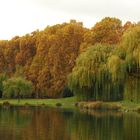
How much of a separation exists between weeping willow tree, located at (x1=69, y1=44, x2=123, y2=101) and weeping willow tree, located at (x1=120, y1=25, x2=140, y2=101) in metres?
10.0

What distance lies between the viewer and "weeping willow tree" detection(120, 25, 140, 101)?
130 ft

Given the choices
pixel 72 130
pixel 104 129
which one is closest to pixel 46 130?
pixel 72 130

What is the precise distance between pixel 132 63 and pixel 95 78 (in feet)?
43.4

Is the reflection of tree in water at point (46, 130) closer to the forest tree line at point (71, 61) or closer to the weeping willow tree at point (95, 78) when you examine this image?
the forest tree line at point (71, 61)

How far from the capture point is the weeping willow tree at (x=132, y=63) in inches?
1558

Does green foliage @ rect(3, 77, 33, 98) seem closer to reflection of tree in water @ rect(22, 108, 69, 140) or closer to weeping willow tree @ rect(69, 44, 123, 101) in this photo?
weeping willow tree @ rect(69, 44, 123, 101)

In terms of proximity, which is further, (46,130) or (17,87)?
(17,87)

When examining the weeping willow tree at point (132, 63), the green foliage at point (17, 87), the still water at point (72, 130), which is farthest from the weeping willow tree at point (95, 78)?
the still water at point (72, 130)

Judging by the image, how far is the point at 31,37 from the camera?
81625mm

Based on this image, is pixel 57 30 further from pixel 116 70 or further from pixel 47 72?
pixel 116 70

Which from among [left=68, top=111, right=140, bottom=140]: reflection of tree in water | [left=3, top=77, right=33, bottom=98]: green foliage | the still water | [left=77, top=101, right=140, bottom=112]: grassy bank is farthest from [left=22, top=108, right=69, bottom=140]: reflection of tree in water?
[left=3, top=77, right=33, bottom=98]: green foliage

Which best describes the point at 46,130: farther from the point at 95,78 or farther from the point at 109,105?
the point at 95,78

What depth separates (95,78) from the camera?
54.1 m

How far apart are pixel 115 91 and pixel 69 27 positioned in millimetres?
22592
